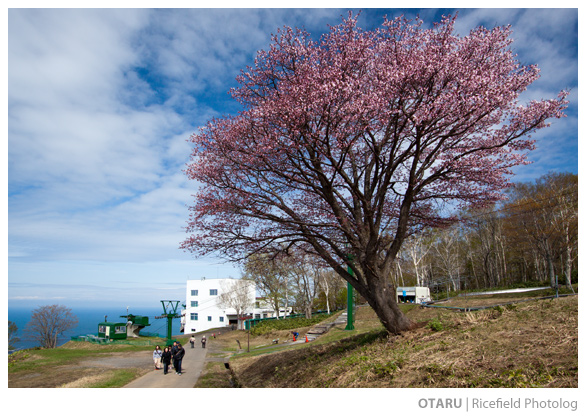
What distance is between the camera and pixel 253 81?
9.55 m

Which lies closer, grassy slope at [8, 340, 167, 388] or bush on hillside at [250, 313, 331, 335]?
grassy slope at [8, 340, 167, 388]

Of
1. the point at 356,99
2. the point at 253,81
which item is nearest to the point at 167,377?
the point at 253,81

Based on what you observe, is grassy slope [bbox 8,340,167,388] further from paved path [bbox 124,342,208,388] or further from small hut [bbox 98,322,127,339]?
small hut [bbox 98,322,127,339]

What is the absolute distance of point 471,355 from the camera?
637 centimetres

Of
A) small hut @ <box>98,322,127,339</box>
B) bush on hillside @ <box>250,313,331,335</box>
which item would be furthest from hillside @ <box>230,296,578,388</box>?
small hut @ <box>98,322,127,339</box>

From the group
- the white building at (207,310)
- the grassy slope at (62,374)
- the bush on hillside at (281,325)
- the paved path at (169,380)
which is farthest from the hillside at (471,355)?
the white building at (207,310)

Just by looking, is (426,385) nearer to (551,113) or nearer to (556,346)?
(556,346)

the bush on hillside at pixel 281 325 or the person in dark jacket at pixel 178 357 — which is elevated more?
the person in dark jacket at pixel 178 357

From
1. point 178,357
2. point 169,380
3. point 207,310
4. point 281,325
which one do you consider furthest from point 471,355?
point 207,310

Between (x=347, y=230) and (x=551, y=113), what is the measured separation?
5072mm

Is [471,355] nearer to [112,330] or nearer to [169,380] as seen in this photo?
[169,380]

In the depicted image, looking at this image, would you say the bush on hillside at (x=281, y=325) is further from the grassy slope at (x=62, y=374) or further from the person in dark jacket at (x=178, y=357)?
the person in dark jacket at (x=178, y=357)

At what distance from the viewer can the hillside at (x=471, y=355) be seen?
534cm

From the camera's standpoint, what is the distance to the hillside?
5344mm
